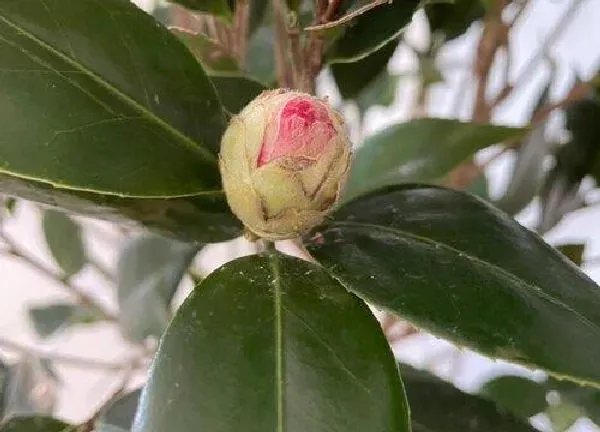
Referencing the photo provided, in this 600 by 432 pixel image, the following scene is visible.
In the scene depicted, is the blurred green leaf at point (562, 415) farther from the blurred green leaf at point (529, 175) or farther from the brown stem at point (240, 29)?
the brown stem at point (240, 29)

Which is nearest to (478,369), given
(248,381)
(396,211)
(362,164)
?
(362,164)

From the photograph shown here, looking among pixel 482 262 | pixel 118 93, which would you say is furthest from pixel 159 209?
pixel 482 262

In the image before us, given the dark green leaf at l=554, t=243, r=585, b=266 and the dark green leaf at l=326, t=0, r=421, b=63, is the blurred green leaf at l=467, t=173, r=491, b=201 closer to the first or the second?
the dark green leaf at l=554, t=243, r=585, b=266

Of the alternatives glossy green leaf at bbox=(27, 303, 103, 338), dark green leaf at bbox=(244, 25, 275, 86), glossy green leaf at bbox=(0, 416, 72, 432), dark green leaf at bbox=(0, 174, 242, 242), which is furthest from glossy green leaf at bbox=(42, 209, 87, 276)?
dark green leaf at bbox=(0, 174, 242, 242)

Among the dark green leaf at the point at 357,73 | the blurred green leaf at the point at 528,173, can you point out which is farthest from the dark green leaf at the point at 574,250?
the dark green leaf at the point at 357,73

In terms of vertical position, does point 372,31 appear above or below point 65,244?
below

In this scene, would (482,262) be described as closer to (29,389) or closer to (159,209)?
(159,209)
